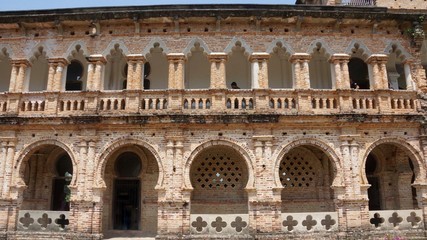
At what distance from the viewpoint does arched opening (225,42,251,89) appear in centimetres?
1599

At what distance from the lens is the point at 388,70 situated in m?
16.1

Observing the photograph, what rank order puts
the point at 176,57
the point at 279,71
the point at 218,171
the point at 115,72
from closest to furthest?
the point at 176,57 → the point at 218,171 → the point at 115,72 → the point at 279,71

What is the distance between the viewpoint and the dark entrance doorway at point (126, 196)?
15.0 metres

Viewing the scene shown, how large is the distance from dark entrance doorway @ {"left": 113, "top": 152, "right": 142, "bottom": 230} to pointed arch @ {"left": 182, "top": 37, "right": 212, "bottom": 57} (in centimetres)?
459

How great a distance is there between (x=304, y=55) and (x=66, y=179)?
10.8 m

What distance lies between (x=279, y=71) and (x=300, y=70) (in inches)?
76.7

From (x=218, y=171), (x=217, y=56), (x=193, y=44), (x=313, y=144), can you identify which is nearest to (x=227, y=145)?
(x=218, y=171)

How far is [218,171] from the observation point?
49.4 feet

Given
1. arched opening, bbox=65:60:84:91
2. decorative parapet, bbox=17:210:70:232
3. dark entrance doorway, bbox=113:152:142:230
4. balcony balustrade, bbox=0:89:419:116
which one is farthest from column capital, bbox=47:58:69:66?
decorative parapet, bbox=17:210:70:232

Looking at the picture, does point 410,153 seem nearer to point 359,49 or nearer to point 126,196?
point 359,49

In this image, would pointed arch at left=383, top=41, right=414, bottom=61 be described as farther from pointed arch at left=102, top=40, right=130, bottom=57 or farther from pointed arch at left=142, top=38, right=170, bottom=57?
pointed arch at left=102, top=40, right=130, bottom=57

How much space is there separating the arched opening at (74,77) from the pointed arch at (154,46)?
3455 millimetres

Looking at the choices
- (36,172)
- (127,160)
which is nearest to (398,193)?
(127,160)

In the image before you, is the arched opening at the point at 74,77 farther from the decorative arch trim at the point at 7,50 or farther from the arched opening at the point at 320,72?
the arched opening at the point at 320,72
